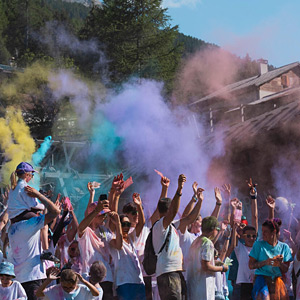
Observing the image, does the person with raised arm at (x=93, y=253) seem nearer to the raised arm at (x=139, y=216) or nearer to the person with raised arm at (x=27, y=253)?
the raised arm at (x=139, y=216)

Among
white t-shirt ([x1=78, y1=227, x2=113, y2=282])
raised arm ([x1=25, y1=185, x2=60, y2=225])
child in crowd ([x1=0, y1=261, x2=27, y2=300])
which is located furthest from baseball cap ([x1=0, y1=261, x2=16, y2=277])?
white t-shirt ([x1=78, y1=227, x2=113, y2=282])

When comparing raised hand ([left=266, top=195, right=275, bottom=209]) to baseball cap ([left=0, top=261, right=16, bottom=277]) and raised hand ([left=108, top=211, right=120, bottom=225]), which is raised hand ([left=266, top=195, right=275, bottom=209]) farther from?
baseball cap ([left=0, top=261, right=16, bottom=277])

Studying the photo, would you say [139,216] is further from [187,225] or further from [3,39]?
[3,39]

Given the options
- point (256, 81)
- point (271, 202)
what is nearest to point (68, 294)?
point (271, 202)

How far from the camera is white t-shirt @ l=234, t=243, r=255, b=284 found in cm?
672

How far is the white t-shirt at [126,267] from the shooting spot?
581 cm

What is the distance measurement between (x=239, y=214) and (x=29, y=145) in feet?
63.8

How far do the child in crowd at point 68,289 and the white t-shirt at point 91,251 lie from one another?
0.61 meters

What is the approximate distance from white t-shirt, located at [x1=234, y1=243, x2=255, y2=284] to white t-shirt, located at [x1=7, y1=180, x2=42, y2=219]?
9.08 feet

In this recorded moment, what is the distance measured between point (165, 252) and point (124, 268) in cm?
56

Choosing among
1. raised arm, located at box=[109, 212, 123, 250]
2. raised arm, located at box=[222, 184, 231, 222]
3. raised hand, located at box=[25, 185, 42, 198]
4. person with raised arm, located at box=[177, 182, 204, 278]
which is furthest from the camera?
raised arm, located at box=[222, 184, 231, 222]

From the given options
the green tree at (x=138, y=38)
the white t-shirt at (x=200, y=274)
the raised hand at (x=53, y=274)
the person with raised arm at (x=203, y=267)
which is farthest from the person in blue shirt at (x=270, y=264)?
the green tree at (x=138, y=38)

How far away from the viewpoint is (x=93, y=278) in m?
5.31

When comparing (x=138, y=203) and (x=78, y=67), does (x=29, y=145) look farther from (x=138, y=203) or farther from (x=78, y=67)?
(x=138, y=203)
